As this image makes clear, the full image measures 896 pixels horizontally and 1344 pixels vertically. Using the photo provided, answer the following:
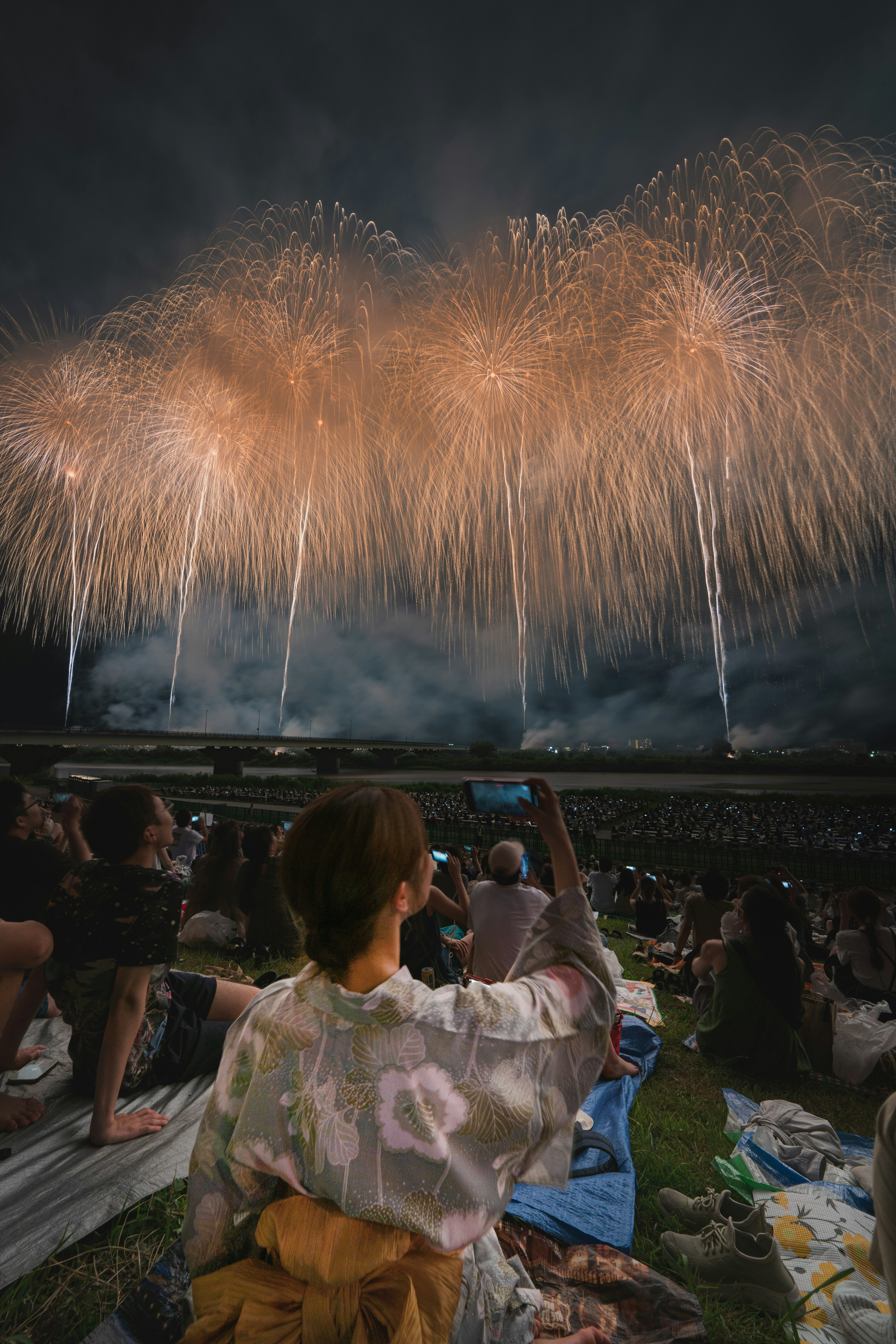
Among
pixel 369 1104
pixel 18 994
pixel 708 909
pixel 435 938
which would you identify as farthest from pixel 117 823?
pixel 708 909

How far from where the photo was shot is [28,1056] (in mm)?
3533

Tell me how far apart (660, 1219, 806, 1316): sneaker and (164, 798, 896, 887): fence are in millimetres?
17767

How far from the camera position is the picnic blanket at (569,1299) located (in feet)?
6.17

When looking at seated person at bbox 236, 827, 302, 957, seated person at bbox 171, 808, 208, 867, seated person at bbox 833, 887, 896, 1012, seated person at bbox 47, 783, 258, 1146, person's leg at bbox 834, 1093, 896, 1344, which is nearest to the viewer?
person's leg at bbox 834, 1093, 896, 1344

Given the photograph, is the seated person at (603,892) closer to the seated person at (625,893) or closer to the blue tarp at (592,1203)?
the seated person at (625,893)

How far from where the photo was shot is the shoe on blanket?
1940 mm

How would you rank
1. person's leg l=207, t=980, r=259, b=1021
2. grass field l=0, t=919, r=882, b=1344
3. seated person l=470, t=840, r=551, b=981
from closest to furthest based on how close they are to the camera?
grass field l=0, t=919, r=882, b=1344, person's leg l=207, t=980, r=259, b=1021, seated person l=470, t=840, r=551, b=981

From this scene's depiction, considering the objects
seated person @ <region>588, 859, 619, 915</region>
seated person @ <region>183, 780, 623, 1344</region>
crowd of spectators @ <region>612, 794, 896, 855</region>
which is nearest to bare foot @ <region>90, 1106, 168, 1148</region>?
seated person @ <region>183, 780, 623, 1344</region>

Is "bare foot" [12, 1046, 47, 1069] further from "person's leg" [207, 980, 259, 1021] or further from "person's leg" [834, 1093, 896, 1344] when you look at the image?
"person's leg" [834, 1093, 896, 1344]

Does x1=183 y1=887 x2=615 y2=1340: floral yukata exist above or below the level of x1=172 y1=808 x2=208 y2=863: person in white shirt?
above

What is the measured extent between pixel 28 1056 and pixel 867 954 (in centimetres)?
744

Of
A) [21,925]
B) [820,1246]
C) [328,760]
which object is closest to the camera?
[820,1246]

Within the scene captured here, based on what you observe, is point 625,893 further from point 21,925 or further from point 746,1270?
point 21,925

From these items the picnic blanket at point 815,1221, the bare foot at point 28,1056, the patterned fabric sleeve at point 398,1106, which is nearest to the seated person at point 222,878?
the bare foot at point 28,1056
